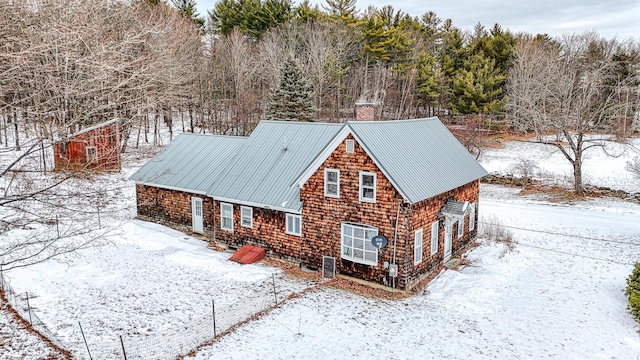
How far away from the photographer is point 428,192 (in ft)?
53.4

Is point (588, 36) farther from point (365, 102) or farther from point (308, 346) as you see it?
point (308, 346)

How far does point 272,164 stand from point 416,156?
21.0 feet

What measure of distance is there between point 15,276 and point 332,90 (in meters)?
38.7

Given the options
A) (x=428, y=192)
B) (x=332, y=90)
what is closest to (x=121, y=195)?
(x=428, y=192)

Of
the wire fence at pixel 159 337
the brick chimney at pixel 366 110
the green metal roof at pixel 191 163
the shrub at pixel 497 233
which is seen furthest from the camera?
the green metal roof at pixel 191 163

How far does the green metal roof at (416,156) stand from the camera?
52.1ft

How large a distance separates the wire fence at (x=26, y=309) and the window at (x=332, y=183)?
31.5 feet

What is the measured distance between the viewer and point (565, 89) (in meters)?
33.1

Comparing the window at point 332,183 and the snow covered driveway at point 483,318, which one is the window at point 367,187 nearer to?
the window at point 332,183

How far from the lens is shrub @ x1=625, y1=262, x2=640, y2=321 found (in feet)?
46.6

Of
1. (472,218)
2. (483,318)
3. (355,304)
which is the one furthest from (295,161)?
(483,318)

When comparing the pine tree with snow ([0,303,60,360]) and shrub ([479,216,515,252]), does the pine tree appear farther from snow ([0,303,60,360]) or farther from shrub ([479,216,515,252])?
snow ([0,303,60,360])

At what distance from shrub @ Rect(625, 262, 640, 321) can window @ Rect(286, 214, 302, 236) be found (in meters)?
11.6

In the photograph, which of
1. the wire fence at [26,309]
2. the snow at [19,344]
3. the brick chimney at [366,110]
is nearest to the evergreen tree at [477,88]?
the brick chimney at [366,110]
